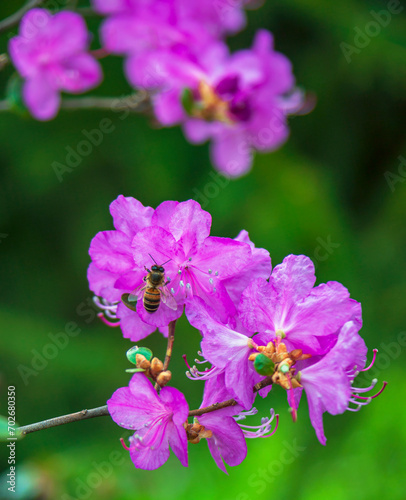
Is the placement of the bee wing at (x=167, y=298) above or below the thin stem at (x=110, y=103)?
above

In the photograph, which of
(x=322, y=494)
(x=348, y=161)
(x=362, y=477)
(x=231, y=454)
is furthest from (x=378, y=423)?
(x=231, y=454)

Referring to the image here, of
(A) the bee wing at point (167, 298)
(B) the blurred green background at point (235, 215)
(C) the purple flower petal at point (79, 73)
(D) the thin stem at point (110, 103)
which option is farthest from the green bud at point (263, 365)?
(B) the blurred green background at point (235, 215)

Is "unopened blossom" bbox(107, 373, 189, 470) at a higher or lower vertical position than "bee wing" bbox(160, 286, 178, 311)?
lower

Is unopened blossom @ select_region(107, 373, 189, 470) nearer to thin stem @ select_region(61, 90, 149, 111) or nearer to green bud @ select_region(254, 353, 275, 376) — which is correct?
green bud @ select_region(254, 353, 275, 376)

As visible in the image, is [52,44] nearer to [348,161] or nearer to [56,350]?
[56,350]

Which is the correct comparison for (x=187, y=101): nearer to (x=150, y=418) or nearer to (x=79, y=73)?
(x=79, y=73)

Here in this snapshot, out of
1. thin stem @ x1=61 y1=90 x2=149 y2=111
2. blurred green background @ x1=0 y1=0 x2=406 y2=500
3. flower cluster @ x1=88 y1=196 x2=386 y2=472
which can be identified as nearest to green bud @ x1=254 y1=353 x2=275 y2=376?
flower cluster @ x1=88 y1=196 x2=386 y2=472

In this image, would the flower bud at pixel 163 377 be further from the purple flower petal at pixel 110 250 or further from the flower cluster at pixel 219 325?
the purple flower petal at pixel 110 250
